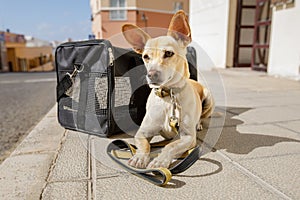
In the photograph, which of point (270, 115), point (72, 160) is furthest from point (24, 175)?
point (270, 115)

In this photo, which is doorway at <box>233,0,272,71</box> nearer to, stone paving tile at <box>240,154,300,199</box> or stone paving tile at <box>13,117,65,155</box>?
stone paving tile at <box>240,154,300,199</box>

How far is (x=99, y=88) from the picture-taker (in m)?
1.67

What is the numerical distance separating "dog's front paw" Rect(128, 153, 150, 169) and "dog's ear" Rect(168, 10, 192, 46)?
0.72 m

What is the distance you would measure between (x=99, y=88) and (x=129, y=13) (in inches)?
615

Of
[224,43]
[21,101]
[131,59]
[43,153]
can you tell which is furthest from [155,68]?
[224,43]

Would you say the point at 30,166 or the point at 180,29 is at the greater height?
the point at 180,29

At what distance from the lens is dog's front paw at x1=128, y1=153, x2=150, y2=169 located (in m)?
1.25

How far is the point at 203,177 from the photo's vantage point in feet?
3.83

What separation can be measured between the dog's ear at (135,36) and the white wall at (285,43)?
15.3ft

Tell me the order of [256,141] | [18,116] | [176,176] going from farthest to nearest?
[18,116], [256,141], [176,176]

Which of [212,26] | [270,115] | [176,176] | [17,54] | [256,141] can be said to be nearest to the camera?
[176,176]

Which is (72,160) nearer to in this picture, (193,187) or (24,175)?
(24,175)

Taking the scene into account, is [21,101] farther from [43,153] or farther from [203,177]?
[203,177]

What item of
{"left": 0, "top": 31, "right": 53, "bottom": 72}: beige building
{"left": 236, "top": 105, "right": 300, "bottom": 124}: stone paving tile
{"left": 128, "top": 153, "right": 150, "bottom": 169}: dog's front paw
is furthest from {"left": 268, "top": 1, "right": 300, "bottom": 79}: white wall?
{"left": 0, "top": 31, "right": 53, "bottom": 72}: beige building
